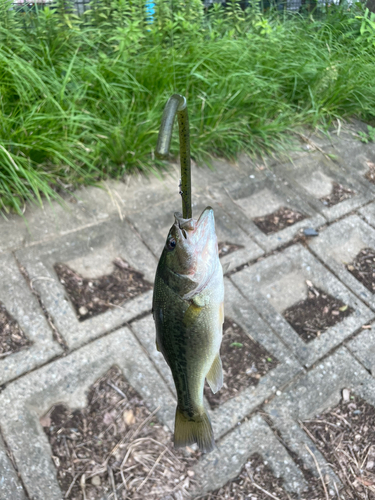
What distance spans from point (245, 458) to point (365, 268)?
5.65 ft

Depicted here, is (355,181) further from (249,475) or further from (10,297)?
(10,297)

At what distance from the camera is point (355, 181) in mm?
3805

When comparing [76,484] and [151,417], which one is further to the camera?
[151,417]

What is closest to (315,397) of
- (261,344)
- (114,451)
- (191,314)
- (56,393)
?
(261,344)

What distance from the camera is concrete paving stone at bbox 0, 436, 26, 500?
1729mm

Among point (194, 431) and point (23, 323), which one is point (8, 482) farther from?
point (194, 431)

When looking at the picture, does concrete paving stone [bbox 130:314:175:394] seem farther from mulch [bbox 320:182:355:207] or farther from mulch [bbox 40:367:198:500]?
mulch [bbox 320:182:355:207]

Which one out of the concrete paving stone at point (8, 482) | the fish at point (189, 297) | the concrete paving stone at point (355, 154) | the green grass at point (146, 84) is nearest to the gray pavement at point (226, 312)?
the concrete paving stone at point (8, 482)

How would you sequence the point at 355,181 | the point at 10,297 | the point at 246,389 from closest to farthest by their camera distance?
the point at 246,389, the point at 10,297, the point at 355,181

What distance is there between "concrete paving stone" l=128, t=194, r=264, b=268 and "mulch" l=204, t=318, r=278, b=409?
542 mm

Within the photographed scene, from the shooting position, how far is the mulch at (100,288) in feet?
8.06

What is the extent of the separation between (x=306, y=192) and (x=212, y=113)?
104 cm

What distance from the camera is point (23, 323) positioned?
2.29 metres

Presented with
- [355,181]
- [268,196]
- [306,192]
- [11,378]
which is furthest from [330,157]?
[11,378]
